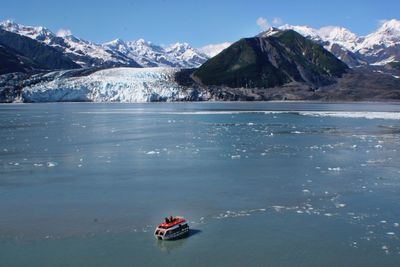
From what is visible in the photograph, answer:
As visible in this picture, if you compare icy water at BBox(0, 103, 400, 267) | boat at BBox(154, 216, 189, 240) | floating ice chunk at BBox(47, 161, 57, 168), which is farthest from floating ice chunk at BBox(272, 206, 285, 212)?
floating ice chunk at BBox(47, 161, 57, 168)

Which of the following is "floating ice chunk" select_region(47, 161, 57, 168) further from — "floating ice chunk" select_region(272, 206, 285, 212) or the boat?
"floating ice chunk" select_region(272, 206, 285, 212)

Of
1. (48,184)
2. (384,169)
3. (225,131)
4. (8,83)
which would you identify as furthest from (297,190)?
(8,83)

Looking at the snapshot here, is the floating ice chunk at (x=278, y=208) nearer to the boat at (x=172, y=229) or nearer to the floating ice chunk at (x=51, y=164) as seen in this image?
the boat at (x=172, y=229)

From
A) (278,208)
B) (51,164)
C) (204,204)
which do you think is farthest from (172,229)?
(51,164)

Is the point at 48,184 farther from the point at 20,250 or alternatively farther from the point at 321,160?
the point at 321,160

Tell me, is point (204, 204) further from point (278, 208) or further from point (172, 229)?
point (172, 229)
